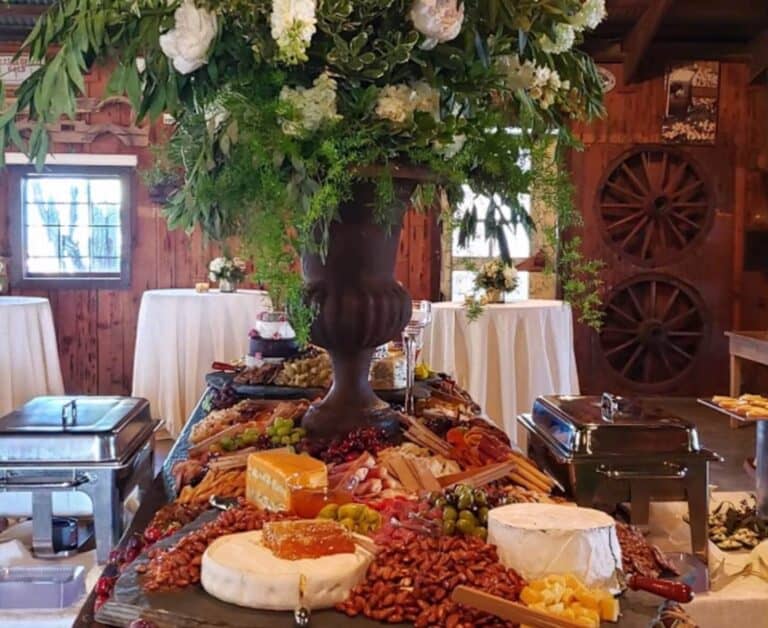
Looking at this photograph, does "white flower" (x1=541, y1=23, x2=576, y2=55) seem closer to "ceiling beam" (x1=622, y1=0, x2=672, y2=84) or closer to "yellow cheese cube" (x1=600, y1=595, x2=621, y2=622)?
"yellow cheese cube" (x1=600, y1=595, x2=621, y2=622)

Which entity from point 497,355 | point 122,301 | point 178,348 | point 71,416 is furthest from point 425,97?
point 122,301

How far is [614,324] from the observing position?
23.0 feet

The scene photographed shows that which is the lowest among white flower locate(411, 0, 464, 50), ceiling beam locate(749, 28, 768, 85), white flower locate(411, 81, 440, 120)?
white flower locate(411, 81, 440, 120)

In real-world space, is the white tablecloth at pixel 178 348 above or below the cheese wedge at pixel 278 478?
below

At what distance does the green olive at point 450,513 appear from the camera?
1012mm

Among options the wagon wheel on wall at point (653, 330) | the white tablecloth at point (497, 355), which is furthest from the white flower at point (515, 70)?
the wagon wheel on wall at point (653, 330)

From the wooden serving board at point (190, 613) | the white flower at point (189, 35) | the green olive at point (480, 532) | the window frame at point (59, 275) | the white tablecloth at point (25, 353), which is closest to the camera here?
the wooden serving board at point (190, 613)

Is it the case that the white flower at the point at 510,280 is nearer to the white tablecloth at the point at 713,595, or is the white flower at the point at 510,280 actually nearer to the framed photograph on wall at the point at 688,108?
the white tablecloth at the point at 713,595

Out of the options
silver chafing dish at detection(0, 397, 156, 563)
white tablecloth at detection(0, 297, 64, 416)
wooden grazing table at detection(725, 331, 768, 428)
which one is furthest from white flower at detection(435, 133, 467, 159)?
wooden grazing table at detection(725, 331, 768, 428)

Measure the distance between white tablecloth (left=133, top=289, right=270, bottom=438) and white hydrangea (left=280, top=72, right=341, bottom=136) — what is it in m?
3.92

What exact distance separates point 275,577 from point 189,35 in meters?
0.70

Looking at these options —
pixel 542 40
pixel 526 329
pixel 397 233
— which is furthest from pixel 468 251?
pixel 526 329

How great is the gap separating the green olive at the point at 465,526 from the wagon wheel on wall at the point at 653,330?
20.2 feet

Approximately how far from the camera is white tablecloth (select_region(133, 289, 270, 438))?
16.5 ft
